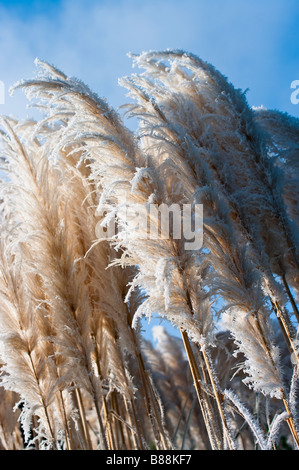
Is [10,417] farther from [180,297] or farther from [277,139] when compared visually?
[277,139]

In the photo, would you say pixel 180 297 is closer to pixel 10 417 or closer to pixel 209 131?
pixel 209 131

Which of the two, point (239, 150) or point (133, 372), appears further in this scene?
point (133, 372)

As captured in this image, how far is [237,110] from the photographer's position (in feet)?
9.19

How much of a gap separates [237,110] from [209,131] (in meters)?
0.22

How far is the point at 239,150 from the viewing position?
2.78m

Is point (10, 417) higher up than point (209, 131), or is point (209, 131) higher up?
point (209, 131)

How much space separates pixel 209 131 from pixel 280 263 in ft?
3.17

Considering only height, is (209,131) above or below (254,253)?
above

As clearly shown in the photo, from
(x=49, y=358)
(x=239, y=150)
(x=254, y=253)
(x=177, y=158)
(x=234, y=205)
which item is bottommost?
(x=49, y=358)
